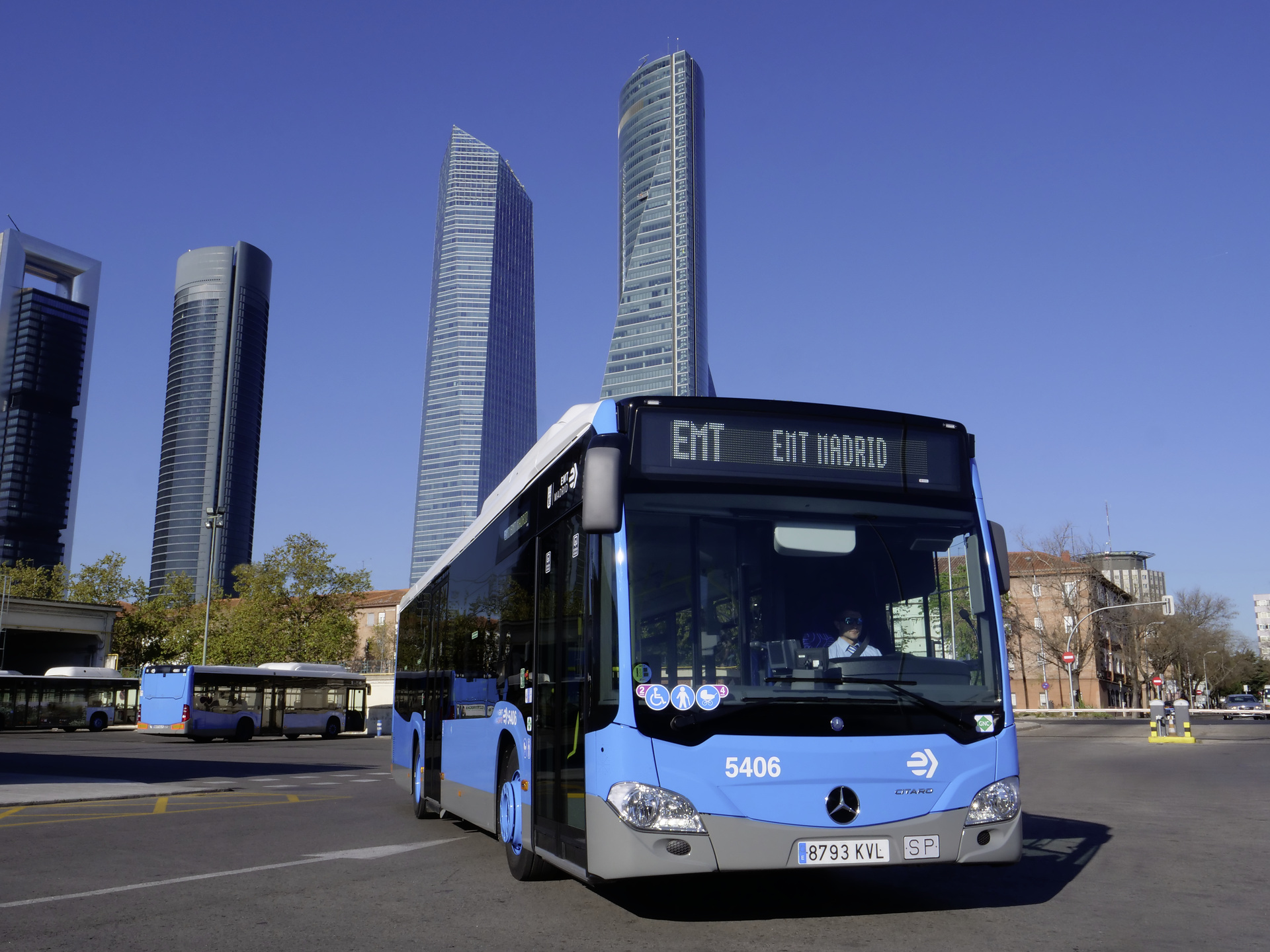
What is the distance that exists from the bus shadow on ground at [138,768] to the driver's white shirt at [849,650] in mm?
16847

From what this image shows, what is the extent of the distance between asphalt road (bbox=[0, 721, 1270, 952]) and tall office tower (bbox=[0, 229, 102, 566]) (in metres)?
157

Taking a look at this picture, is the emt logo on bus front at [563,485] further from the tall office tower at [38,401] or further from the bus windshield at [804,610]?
the tall office tower at [38,401]

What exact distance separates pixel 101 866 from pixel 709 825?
5.78 m

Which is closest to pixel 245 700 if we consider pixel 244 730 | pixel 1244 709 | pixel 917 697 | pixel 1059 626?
pixel 244 730

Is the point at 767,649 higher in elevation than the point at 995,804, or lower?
higher

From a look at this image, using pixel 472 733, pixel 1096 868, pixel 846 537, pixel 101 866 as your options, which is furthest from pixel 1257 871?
pixel 101 866

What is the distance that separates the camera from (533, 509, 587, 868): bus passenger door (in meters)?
6.44

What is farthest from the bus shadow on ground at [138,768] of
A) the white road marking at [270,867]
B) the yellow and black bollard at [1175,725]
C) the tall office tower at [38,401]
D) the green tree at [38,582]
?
the tall office tower at [38,401]

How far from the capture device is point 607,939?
5.91m

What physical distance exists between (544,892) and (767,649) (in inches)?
105

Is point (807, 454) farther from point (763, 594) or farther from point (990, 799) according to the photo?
point (990, 799)

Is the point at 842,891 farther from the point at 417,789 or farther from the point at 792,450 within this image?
the point at 417,789

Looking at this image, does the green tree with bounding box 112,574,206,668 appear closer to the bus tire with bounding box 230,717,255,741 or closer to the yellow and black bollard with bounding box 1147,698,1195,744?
the bus tire with bounding box 230,717,255,741

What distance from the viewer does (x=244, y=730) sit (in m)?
42.0
